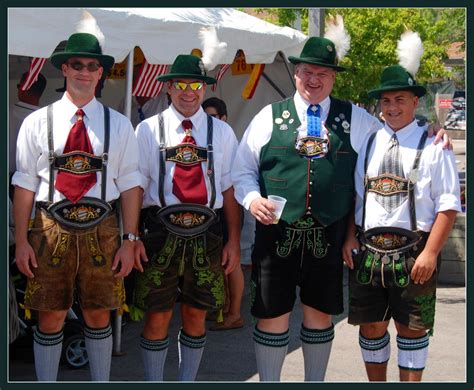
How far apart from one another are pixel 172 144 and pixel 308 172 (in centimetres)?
71

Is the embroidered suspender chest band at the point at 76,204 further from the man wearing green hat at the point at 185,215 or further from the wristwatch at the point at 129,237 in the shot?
the man wearing green hat at the point at 185,215

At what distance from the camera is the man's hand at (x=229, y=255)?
4.21 metres

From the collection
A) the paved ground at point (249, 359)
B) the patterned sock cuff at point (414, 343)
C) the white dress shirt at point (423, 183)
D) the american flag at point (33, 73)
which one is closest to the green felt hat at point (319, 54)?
the white dress shirt at point (423, 183)

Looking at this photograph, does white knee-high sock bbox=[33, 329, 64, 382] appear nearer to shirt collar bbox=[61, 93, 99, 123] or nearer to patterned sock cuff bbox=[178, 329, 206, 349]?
patterned sock cuff bbox=[178, 329, 206, 349]

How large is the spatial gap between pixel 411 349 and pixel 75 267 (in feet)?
5.66

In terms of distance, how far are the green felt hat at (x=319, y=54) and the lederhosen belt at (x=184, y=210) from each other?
0.68 meters

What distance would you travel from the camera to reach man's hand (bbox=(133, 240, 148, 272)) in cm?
405

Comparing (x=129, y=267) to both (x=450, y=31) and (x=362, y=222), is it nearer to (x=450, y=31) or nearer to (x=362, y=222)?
(x=362, y=222)

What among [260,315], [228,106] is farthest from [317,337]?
[228,106]

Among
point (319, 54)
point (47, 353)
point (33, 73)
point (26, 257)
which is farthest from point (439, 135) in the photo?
point (33, 73)

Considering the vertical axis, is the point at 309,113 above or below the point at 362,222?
above

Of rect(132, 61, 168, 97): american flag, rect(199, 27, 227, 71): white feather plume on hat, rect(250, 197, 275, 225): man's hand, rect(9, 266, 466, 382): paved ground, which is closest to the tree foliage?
rect(132, 61, 168, 97): american flag

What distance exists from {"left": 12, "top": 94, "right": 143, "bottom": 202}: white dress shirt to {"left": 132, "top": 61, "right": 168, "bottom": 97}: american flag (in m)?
3.05

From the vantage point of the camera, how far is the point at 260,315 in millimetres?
4051
